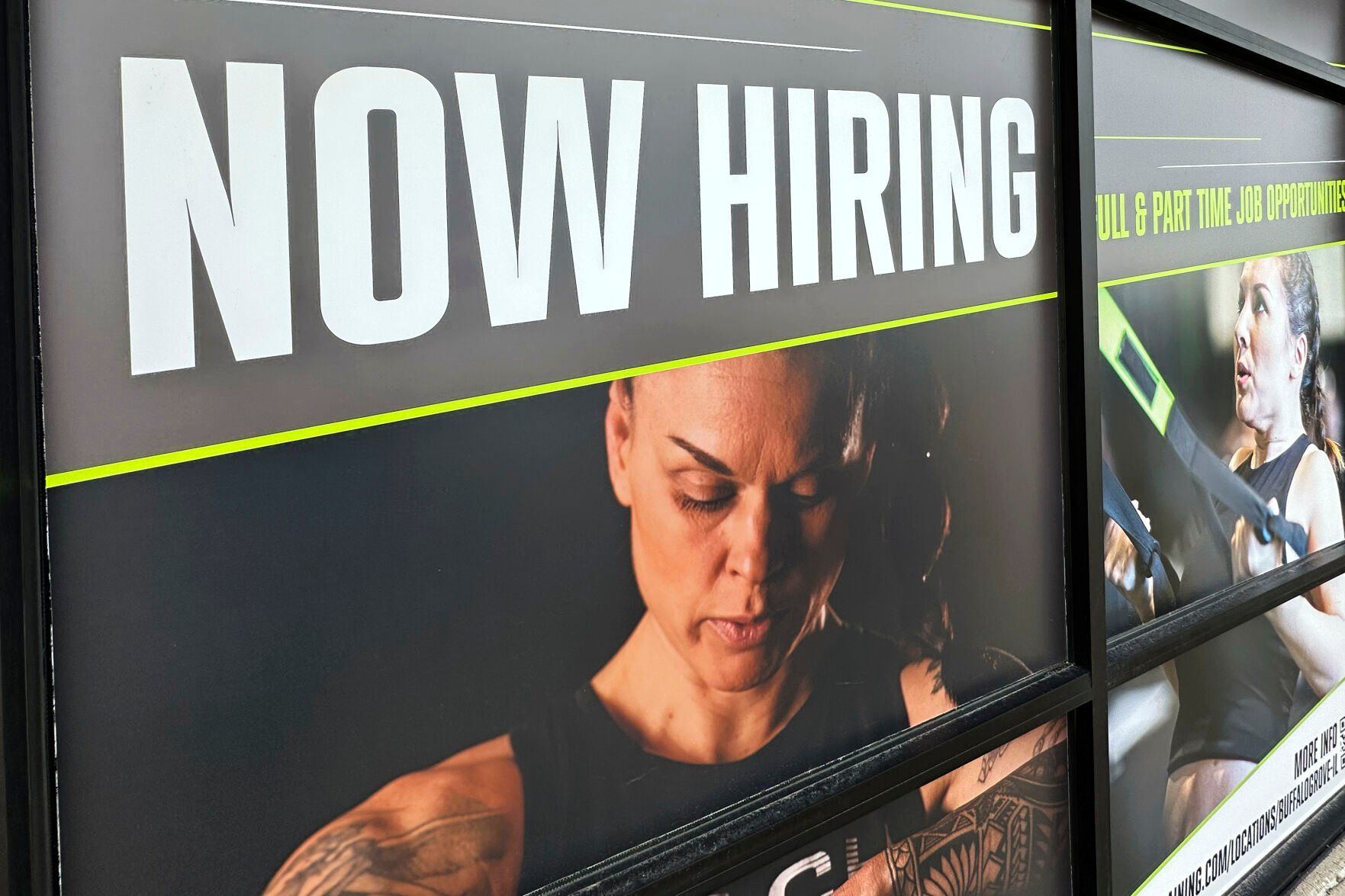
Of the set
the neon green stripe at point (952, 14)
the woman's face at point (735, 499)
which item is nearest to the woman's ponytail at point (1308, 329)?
the neon green stripe at point (952, 14)

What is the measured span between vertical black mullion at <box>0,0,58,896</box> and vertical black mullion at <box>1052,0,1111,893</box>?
1.60 m

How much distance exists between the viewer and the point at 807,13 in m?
1.54

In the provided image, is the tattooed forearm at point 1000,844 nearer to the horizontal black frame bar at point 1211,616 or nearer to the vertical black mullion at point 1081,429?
the vertical black mullion at point 1081,429

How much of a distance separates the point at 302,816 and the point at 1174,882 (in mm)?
1977

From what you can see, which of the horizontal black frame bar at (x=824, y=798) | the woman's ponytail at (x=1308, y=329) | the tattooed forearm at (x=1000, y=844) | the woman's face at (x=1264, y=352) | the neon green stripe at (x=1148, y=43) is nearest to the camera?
the horizontal black frame bar at (x=824, y=798)

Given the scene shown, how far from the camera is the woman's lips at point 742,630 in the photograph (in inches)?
58.3

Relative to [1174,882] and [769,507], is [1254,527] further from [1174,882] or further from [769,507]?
[769,507]

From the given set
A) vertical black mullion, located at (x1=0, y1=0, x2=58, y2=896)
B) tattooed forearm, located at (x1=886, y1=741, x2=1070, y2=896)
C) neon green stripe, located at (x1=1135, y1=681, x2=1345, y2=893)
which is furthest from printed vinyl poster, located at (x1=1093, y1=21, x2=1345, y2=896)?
vertical black mullion, located at (x1=0, y1=0, x2=58, y2=896)

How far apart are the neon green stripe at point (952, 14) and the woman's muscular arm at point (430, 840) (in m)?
1.16

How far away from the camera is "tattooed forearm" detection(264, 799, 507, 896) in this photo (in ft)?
3.67

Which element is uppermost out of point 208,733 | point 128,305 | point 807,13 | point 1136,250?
point 807,13

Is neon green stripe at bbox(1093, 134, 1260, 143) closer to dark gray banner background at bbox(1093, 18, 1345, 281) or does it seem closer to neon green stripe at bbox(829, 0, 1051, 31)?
dark gray banner background at bbox(1093, 18, 1345, 281)

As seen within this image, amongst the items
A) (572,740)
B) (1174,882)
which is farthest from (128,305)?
(1174,882)

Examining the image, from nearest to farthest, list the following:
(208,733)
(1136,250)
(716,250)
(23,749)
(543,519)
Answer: (23,749)
(208,733)
(543,519)
(716,250)
(1136,250)
